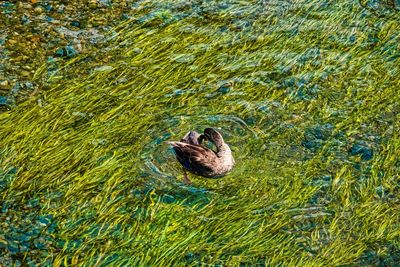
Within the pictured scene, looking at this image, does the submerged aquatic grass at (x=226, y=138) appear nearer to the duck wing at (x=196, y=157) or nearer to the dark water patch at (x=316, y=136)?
the dark water patch at (x=316, y=136)

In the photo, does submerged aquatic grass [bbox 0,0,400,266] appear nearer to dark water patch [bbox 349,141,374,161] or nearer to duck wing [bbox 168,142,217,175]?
dark water patch [bbox 349,141,374,161]

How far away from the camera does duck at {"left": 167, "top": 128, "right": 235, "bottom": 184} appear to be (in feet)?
26.0

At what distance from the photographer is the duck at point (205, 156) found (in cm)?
791

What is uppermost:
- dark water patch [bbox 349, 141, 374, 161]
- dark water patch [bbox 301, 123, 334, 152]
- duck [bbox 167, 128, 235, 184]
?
duck [bbox 167, 128, 235, 184]

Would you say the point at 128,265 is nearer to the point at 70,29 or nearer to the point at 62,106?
the point at 62,106

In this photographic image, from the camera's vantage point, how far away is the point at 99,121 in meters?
8.57

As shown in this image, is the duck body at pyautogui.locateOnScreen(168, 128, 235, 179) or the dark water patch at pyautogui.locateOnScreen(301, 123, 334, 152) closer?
the duck body at pyautogui.locateOnScreen(168, 128, 235, 179)

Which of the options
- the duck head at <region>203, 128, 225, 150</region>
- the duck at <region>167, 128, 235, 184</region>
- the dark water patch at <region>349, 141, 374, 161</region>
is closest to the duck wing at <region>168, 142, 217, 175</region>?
the duck at <region>167, 128, 235, 184</region>

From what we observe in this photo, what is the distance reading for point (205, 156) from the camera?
26.2 ft

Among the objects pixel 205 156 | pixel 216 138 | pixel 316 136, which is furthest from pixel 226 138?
pixel 316 136

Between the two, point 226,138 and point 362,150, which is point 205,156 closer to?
point 226,138

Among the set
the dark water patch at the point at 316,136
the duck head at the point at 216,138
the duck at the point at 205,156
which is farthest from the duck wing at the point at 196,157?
the dark water patch at the point at 316,136

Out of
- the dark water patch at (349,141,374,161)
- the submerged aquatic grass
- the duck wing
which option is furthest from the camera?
the dark water patch at (349,141,374,161)

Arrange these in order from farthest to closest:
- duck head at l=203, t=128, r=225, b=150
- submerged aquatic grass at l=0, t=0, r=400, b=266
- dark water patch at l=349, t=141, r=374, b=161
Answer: dark water patch at l=349, t=141, r=374, b=161, duck head at l=203, t=128, r=225, b=150, submerged aquatic grass at l=0, t=0, r=400, b=266
